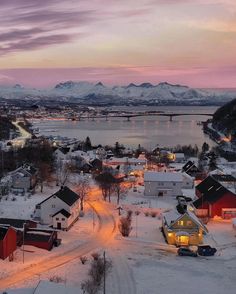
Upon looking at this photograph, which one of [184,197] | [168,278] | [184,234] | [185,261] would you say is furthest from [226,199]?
[168,278]

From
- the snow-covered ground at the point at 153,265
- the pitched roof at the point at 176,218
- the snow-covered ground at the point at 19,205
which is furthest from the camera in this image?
the snow-covered ground at the point at 19,205

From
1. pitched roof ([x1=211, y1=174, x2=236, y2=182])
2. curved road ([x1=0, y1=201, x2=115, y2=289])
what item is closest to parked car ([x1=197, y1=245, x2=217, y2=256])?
curved road ([x1=0, y1=201, x2=115, y2=289])

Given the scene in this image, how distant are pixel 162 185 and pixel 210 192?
2.30m

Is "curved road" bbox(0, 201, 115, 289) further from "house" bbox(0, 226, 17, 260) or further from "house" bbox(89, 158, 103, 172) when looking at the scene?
"house" bbox(89, 158, 103, 172)

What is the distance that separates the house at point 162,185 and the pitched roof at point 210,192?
48.4 inches

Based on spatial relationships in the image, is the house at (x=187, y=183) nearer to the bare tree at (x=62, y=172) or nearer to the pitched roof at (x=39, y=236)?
the bare tree at (x=62, y=172)

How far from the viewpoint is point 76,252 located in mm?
9383

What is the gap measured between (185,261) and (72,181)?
830cm

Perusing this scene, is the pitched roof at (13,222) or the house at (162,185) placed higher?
the pitched roof at (13,222)

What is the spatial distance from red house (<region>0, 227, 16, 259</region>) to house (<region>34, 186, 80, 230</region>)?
1.95m

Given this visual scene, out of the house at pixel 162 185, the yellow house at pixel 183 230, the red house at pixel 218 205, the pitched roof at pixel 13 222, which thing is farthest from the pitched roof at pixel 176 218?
the house at pixel 162 185

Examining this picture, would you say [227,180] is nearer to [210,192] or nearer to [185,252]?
[210,192]

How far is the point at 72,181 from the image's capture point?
16.8 m

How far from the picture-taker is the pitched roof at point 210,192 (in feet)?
42.8
